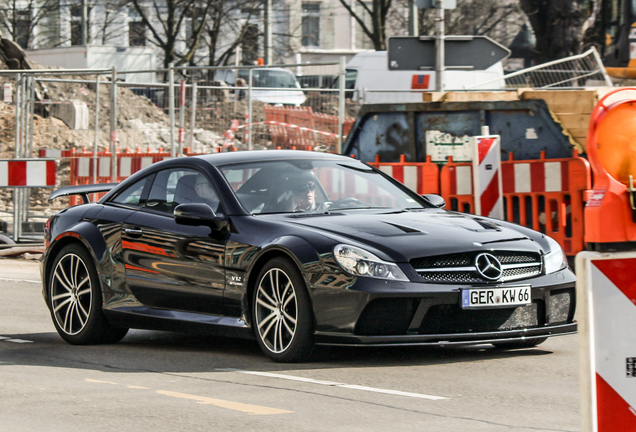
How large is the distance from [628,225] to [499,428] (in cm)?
211

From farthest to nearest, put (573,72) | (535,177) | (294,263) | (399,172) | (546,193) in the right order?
(573,72), (399,172), (535,177), (546,193), (294,263)

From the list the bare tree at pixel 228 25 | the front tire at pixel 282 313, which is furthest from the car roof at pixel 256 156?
the bare tree at pixel 228 25

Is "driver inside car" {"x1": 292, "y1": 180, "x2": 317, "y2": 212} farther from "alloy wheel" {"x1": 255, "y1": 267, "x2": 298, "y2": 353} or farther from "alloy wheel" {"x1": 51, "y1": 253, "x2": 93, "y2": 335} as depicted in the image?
"alloy wheel" {"x1": 51, "y1": 253, "x2": 93, "y2": 335}

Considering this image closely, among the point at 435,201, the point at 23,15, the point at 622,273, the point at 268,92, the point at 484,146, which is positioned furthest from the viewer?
the point at 23,15

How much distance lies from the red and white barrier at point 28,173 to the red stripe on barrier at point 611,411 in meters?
13.7

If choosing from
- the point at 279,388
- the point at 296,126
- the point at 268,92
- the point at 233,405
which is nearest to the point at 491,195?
the point at 279,388

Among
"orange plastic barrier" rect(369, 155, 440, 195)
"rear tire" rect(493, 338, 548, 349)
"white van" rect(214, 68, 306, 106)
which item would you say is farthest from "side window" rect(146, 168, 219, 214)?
"white van" rect(214, 68, 306, 106)

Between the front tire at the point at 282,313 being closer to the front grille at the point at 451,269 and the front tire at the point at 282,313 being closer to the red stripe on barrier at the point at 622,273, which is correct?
the front grille at the point at 451,269

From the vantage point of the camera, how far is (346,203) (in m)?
7.40

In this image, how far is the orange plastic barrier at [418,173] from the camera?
12.8 m

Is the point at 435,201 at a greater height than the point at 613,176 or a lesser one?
lesser

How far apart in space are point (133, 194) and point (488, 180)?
16.1 ft

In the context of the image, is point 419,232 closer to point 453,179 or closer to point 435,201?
point 435,201

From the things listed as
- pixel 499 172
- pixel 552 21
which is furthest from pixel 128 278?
pixel 552 21
